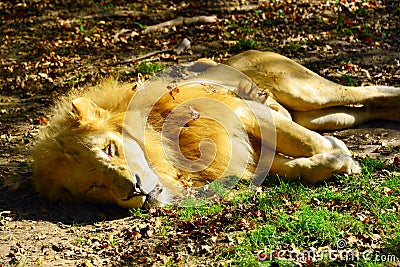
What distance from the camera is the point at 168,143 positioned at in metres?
5.29

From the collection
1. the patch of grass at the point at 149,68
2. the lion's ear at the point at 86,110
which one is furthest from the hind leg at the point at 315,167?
the patch of grass at the point at 149,68

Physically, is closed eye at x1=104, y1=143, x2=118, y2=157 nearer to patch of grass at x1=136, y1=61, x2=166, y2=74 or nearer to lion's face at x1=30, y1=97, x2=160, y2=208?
lion's face at x1=30, y1=97, x2=160, y2=208

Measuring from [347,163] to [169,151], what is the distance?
1574mm

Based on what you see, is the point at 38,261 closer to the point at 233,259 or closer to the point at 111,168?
the point at 111,168

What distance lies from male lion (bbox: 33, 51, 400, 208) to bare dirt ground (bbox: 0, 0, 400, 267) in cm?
32

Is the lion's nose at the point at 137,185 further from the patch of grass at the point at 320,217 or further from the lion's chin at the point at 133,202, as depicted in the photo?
the patch of grass at the point at 320,217

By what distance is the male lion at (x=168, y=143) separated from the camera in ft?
16.0

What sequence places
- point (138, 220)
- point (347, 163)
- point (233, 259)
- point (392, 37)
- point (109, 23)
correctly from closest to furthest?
1. point (233, 259)
2. point (138, 220)
3. point (347, 163)
4. point (392, 37)
5. point (109, 23)

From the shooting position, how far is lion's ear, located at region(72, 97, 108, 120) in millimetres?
5105

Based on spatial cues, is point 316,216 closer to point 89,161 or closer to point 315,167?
point 315,167

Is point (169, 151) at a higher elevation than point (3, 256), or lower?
higher

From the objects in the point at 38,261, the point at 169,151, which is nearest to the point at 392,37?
the point at 169,151

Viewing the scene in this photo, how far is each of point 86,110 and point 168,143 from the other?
29.8 inches

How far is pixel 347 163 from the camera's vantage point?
5355mm
